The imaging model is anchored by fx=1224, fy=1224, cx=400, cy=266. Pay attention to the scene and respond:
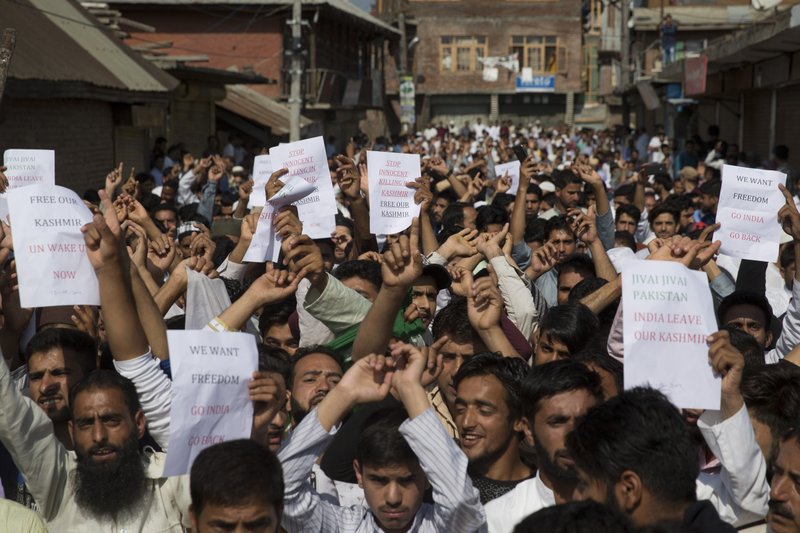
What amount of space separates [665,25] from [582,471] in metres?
36.1

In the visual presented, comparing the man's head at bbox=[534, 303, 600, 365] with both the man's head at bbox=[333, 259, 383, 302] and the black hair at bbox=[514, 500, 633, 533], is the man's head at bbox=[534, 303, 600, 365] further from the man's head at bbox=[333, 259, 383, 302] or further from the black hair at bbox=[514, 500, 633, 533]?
the black hair at bbox=[514, 500, 633, 533]

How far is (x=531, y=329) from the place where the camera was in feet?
20.9

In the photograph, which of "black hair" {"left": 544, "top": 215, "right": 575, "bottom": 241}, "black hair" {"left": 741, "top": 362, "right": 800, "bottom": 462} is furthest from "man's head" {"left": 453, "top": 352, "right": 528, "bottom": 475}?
"black hair" {"left": 544, "top": 215, "right": 575, "bottom": 241}

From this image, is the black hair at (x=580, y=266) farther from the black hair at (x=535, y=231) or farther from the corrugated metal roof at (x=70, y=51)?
the corrugated metal roof at (x=70, y=51)

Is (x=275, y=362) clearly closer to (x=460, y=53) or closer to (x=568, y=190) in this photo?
(x=568, y=190)

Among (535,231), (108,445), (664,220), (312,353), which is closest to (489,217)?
(535,231)

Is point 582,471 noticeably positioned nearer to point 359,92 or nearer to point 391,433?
point 391,433

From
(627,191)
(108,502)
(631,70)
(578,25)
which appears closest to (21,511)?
(108,502)

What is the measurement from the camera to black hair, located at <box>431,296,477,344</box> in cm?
545

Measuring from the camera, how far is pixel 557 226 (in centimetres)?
843

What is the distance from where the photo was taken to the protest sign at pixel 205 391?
12.4 ft

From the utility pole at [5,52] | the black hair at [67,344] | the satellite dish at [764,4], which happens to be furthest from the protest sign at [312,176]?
the satellite dish at [764,4]

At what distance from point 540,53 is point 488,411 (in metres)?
69.9

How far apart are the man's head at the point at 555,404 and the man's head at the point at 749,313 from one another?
230 cm
